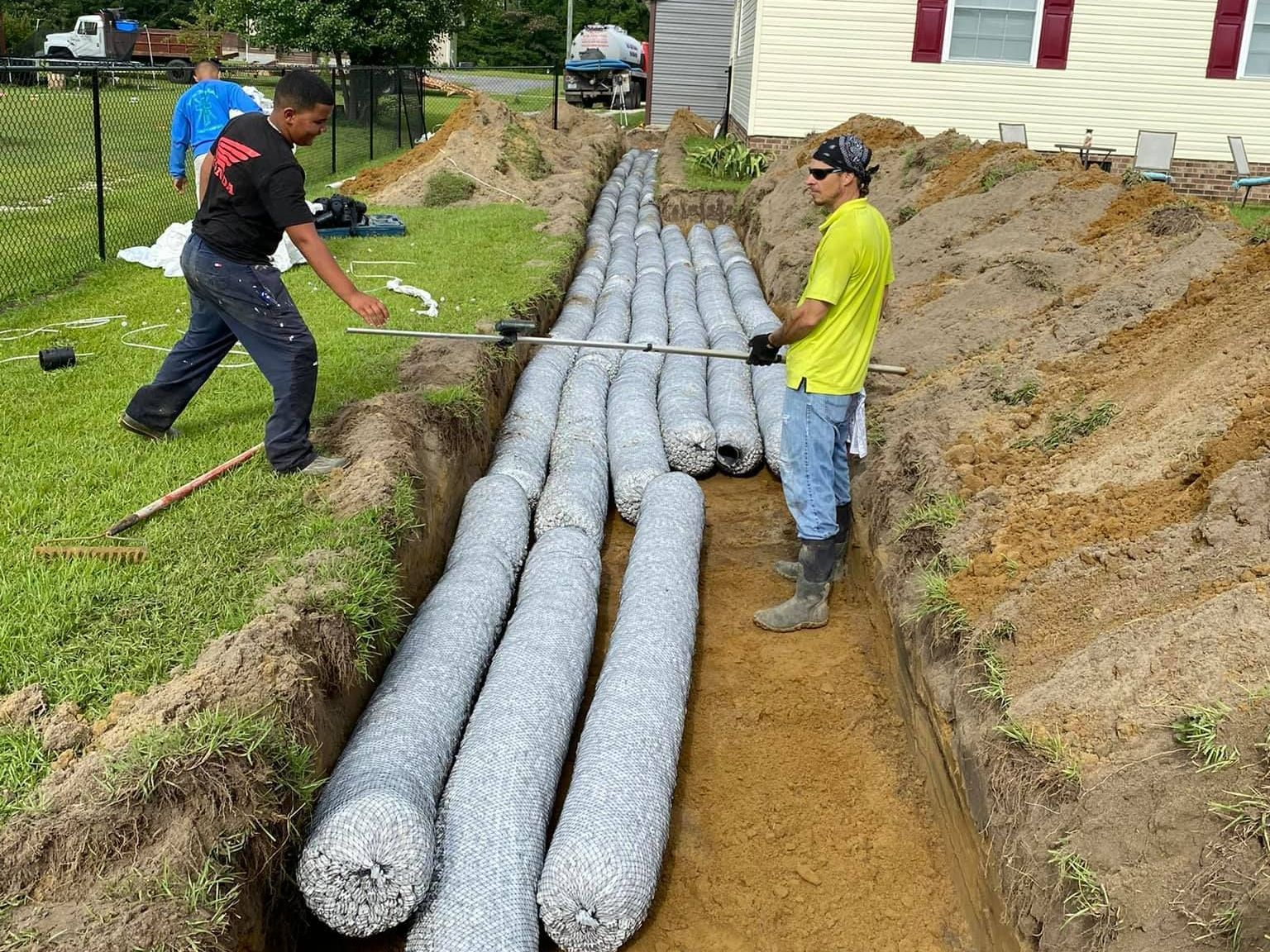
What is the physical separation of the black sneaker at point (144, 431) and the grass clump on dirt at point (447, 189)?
371 inches

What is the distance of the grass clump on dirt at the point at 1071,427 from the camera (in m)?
5.14

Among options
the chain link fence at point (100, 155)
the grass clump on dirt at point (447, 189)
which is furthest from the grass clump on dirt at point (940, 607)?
the grass clump on dirt at point (447, 189)

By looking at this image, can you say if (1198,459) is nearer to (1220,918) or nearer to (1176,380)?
(1176,380)

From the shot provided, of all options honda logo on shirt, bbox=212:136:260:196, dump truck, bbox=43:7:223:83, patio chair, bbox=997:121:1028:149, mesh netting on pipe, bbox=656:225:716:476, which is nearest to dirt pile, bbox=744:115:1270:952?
mesh netting on pipe, bbox=656:225:716:476

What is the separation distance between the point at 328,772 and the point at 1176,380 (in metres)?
4.30

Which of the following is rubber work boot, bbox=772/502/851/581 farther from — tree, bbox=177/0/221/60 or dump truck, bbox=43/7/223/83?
tree, bbox=177/0/221/60

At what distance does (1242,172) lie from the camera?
53.4 ft

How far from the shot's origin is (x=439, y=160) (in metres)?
15.5

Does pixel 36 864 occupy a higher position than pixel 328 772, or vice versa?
pixel 36 864

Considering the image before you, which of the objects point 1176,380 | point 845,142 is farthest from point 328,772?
point 1176,380

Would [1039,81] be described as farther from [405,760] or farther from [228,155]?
[405,760]

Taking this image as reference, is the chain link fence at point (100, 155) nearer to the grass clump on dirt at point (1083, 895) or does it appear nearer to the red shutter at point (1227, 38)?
the grass clump on dirt at point (1083, 895)

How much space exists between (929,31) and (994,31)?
3.45 ft

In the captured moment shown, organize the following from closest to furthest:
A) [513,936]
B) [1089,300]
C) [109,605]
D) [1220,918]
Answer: [1220,918], [513,936], [109,605], [1089,300]
